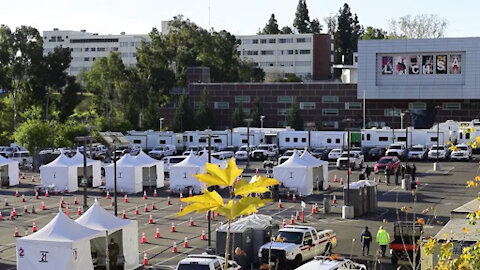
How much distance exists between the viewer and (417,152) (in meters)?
62.0

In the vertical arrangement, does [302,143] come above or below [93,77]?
below

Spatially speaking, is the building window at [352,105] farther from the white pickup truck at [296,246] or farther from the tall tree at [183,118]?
the white pickup truck at [296,246]

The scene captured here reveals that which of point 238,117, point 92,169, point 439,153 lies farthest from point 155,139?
point 92,169

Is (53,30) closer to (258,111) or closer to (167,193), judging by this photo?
(258,111)

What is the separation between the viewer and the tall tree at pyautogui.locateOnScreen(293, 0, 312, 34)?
510 ft

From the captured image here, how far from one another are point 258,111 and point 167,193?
44.8m

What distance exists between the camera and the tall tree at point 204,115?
8762 centimetres

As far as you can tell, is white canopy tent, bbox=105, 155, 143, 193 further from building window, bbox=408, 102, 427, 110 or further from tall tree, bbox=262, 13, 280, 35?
tall tree, bbox=262, 13, 280, 35

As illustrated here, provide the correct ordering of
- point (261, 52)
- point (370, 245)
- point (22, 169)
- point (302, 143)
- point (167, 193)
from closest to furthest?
point (370, 245)
point (167, 193)
point (22, 169)
point (302, 143)
point (261, 52)

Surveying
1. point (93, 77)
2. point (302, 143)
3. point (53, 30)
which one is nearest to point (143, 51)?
point (93, 77)

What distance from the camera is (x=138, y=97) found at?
9919 cm

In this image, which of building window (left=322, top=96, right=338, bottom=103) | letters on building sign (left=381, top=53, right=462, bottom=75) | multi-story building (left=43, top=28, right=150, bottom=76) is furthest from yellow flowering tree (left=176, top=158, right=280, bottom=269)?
multi-story building (left=43, top=28, right=150, bottom=76)

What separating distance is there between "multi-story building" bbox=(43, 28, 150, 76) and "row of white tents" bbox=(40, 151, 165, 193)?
360 feet

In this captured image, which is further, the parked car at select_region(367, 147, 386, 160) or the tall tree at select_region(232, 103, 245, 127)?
the tall tree at select_region(232, 103, 245, 127)
